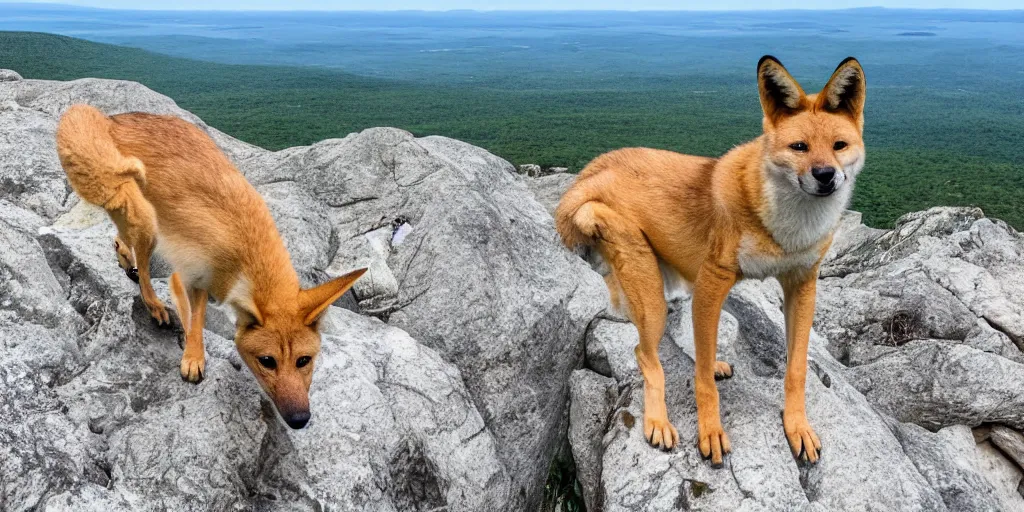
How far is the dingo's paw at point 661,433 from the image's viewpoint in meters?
7.11

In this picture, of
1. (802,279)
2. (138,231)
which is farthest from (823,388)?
(138,231)

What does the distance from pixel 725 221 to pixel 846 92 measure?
4.70 feet

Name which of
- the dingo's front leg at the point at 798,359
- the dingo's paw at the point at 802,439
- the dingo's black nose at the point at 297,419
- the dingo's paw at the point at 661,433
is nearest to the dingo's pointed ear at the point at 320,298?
the dingo's black nose at the point at 297,419

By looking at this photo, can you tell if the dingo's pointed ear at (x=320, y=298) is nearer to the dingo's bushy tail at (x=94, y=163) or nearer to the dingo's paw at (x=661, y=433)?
the dingo's bushy tail at (x=94, y=163)

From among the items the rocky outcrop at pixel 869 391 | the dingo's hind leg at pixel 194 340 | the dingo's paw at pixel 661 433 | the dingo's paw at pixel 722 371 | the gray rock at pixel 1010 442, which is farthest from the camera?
the gray rock at pixel 1010 442

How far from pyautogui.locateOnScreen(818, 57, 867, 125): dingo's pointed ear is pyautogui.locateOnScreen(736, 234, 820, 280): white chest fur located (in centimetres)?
118

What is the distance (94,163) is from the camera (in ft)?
20.5

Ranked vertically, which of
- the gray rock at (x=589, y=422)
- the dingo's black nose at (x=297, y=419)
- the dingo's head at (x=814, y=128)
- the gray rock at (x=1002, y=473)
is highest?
the dingo's head at (x=814, y=128)

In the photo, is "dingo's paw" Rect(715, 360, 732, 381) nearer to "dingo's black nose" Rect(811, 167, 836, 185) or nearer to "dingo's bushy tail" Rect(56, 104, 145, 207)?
"dingo's black nose" Rect(811, 167, 836, 185)

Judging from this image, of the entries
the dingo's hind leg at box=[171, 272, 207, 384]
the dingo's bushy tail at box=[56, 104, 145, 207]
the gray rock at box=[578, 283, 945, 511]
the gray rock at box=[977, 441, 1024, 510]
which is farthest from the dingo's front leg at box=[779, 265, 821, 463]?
the dingo's bushy tail at box=[56, 104, 145, 207]

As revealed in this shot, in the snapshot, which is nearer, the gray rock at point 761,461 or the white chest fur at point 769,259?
the white chest fur at point 769,259

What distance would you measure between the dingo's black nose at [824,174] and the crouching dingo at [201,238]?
3.58 m

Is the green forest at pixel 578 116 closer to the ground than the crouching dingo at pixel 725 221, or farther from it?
closer to the ground

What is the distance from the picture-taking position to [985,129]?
8131 cm
